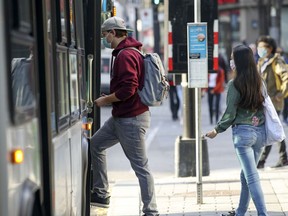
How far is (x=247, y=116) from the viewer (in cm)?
745

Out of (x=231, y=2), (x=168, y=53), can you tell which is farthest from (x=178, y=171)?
(x=231, y=2)

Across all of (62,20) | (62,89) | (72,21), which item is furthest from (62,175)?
(72,21)

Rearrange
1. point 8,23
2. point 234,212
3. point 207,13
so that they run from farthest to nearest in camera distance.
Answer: point 207,13, point 234,212, point 8,23

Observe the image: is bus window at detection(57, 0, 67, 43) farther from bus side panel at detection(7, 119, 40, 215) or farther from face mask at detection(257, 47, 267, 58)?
face mask at detection(257, 47, 267, 58)

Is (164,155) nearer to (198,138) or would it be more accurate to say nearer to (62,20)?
(198,138)

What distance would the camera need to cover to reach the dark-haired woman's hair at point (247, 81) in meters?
7.37

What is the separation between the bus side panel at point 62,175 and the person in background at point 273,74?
6.53 metres

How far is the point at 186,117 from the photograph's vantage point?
11484 millimetres

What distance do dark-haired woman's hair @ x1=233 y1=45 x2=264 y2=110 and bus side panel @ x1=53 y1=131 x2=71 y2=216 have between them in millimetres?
2217

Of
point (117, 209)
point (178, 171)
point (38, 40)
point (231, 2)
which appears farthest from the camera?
point (231, 2)

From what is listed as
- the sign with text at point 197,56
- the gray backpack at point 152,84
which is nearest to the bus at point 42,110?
the gray backpack at point 152,84

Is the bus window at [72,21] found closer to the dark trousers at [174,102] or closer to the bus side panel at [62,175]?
the bus side panel at [62,175]

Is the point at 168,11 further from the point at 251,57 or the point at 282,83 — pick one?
the point at 251,57

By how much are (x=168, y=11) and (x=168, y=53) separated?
1.76 feet
